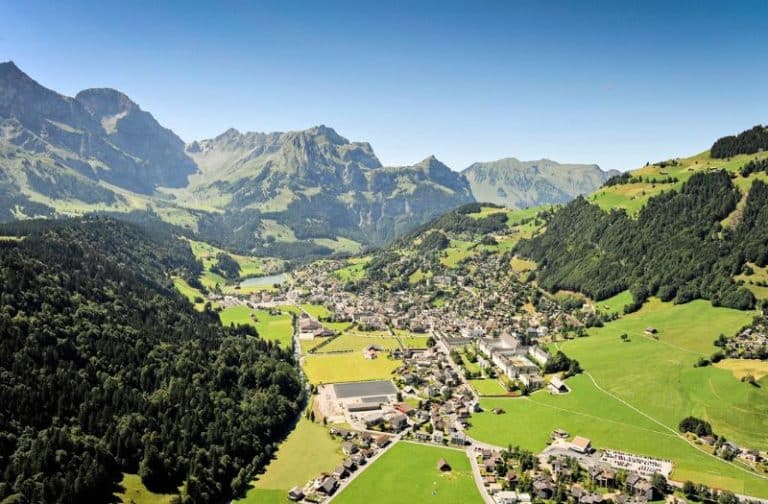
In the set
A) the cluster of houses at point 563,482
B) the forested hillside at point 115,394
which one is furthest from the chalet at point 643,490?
the forested hillside at point 115,394

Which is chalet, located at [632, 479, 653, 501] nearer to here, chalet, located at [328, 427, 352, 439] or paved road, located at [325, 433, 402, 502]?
paved road, located at [325, 433, 402, 502]

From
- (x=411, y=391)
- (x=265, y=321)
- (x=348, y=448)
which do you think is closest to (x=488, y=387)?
(x=411, y=391)

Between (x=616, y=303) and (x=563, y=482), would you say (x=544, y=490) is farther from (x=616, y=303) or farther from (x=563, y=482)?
(x=616, y=303)

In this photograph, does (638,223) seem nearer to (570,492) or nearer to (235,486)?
(570,492)

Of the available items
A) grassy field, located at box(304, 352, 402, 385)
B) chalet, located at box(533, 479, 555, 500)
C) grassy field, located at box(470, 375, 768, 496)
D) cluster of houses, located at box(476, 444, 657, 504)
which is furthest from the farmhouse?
chalet, located at box(533, 479, 555, 500)

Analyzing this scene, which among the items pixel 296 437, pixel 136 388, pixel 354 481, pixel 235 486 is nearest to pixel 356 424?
pixel 296 437

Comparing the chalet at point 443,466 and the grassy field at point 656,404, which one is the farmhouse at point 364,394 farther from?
the chalet at point 443,466

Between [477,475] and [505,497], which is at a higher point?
[505,497]
